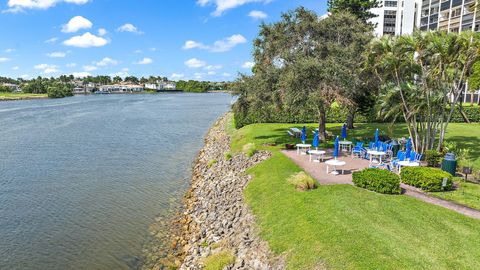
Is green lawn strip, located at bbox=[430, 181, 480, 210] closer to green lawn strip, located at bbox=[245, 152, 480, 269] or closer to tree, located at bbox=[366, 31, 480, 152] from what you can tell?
green lawn strip, located at bbox=[245, 152, 480, 269]

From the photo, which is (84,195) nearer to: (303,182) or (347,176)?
(303,182)

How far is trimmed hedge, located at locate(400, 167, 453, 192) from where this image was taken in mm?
16281

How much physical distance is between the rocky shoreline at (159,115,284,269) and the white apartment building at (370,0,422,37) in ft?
235

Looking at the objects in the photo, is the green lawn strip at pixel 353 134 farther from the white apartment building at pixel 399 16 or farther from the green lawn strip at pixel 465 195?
the white apartment building at pixel 399 16

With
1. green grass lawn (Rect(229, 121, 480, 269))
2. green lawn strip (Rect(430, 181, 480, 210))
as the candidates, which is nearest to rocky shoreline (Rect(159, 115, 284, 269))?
green grass lawn (Rect(229, 121, 480, 269))

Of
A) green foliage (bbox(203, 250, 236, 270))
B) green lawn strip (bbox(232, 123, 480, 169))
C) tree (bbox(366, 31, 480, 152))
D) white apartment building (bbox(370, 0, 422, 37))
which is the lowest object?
green foliage (bbox(203, 250, 236, 270))

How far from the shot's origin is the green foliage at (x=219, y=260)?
506 inches

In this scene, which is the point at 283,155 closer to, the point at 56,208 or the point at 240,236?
the point at 240,236

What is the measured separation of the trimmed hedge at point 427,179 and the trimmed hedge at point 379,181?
142cm

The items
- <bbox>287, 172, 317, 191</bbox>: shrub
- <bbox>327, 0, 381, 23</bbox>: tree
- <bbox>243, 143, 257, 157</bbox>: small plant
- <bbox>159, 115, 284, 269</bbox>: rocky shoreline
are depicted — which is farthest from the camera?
<bbox>327, 0, 381, 23</bbox>: tree

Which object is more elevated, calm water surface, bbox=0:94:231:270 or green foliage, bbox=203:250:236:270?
green foliage, bbox=203:250:236:270

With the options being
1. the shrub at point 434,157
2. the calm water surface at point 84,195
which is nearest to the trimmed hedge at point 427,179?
the shrub at point 434,157

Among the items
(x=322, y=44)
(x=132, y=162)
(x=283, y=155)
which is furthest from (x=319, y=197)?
(x=132, y=162)

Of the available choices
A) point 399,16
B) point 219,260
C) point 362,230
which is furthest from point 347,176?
point 399,16
